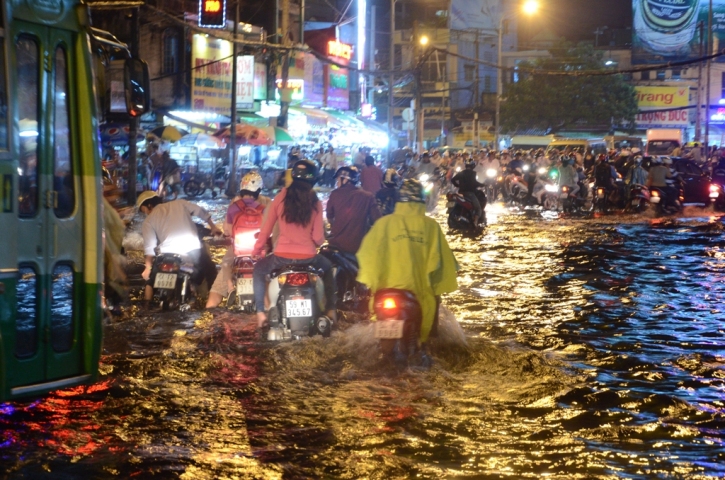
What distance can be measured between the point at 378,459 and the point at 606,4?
75.1 metres

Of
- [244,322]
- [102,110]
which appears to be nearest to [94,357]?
[102,110]

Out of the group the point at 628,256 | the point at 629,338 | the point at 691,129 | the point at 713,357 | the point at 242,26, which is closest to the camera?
the point at 713,357

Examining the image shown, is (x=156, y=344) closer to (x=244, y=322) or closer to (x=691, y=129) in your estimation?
(x=244, y=322)

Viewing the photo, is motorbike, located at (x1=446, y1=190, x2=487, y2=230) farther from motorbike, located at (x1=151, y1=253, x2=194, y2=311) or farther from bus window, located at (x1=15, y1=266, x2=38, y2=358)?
bus window, located at (x1=15, y1=266, x2=38, y2=358)

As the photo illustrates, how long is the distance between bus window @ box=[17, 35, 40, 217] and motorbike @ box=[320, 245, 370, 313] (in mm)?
4594

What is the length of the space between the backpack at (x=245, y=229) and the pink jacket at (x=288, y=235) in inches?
52.8

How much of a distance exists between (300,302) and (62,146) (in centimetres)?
306

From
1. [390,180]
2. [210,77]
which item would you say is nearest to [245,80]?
[210,77]

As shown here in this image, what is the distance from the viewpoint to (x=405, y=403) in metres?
6.72

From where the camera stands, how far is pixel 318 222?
8570 mm

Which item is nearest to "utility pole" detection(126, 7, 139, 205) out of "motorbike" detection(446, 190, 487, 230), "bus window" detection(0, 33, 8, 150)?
"motorbike" detection(446, 190, 487, 230)

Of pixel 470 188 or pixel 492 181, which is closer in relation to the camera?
pixel 470 188

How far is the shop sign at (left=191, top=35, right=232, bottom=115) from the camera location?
116ft

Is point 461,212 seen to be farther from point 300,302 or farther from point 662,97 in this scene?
point 662,97
